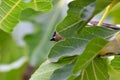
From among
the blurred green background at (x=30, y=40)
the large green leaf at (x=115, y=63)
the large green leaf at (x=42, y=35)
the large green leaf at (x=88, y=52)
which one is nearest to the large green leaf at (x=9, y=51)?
the blurred green background at (x=30, y=40)

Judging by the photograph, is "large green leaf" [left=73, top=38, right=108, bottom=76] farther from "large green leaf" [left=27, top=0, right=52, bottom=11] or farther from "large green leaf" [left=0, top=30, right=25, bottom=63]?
"large green leaf" [left=0, top=30, right=25, bottom=63]

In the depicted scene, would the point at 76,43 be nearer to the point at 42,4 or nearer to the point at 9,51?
the point at 42,4

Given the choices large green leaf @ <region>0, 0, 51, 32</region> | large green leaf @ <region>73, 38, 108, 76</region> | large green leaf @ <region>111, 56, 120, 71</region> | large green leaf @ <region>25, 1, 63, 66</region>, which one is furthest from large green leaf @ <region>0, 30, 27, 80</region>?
large green leaf @ <region>73, 38, 108, 76</region>

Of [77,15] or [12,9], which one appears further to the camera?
[12,9]

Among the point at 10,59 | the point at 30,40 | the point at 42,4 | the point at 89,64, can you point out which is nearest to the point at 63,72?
the point at 89,64

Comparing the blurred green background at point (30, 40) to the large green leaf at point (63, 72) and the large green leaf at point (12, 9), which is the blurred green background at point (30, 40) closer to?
the large green leaf at point (12, 9)

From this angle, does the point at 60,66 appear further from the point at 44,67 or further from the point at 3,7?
the point at 3,7

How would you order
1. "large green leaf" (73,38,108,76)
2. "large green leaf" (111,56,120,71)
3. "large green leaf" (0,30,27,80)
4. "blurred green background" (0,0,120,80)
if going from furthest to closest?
"large green leaf" (0,30,27,80), "blurred green background" (0,0,120,80), "large green leaf" (111,56,120,71), "large green leaf" (73,38,108,76)

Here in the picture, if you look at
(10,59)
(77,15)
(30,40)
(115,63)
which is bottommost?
(10,59)

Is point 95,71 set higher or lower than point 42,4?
lower
